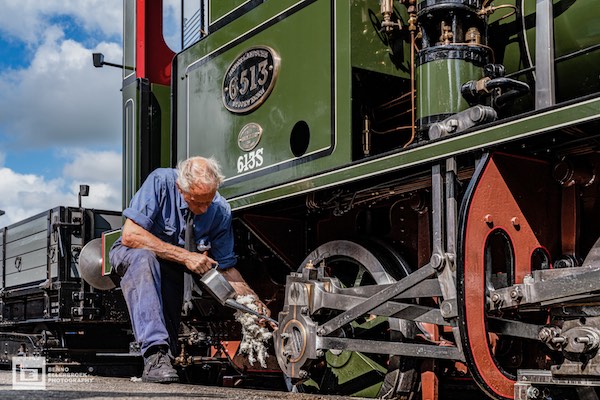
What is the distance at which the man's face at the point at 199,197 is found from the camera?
4590 millimetres

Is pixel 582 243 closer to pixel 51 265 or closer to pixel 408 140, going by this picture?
pixel 408 140

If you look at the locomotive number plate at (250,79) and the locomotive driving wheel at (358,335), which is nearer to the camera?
the locomotive driving wheel at (358,335)

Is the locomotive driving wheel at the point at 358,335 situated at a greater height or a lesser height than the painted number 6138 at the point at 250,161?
lesser

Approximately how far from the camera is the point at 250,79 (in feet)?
16.6

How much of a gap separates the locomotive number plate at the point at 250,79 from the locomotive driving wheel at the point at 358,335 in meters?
1.03

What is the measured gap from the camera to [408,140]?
179 inches

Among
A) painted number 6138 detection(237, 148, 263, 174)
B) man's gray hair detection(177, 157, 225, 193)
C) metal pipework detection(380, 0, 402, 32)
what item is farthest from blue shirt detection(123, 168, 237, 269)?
metal pipework detection(380, 0, 402, 32)

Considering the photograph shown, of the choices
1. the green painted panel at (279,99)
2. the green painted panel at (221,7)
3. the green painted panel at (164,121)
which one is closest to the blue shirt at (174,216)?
the green painted panel at (279,99)

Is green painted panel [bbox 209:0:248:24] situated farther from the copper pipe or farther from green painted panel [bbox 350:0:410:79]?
the copper pipe

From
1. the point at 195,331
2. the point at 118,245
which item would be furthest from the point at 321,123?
the point at 195,331

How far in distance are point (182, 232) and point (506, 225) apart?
82.7 inches

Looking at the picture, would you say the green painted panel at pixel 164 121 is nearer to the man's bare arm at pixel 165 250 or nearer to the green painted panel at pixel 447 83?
the man's bare arm at pixel 165 250

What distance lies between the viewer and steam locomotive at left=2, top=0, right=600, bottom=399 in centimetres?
327

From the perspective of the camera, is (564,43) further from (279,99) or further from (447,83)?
(279,99)
